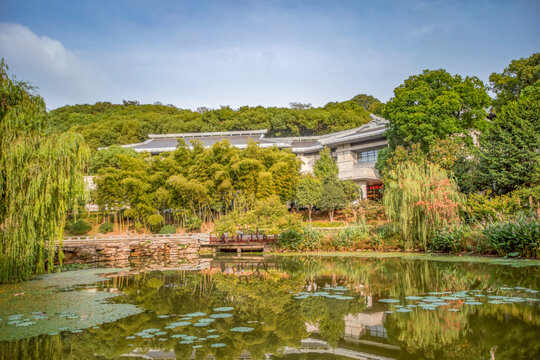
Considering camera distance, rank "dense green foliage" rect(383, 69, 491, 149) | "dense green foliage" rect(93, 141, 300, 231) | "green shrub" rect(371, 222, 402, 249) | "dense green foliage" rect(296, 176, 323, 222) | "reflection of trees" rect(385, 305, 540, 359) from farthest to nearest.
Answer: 1. "dense green foliage" rect(296, 176, 323, 222)
2. "dense green foliage" rect(93, 141, 300, 231)
3. "dense green foliage" rect(383, 69, 491, 149)
4. "green shrub" rect(371, 222, 402, 249)
5. "reflection of trees" rect(385, 305, 540, 359)

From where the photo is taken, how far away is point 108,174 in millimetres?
27938

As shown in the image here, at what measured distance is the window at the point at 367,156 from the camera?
35375 mm

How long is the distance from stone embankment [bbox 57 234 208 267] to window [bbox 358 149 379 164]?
1789cm

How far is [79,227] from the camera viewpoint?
3092cm

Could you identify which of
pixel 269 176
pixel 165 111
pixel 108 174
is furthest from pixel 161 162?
pixel 165 111

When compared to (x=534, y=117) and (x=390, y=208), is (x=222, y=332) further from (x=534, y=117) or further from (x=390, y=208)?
(x=534, y=117)

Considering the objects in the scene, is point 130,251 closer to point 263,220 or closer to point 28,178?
point 263,220

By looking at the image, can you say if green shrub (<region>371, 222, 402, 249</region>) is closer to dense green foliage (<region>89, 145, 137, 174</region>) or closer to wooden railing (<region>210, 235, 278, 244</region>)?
wooden railing (<region>210, 235, 278, 244</region>)

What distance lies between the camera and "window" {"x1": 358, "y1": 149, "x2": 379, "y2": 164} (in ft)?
116

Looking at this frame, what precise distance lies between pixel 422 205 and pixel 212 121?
43.6 metres

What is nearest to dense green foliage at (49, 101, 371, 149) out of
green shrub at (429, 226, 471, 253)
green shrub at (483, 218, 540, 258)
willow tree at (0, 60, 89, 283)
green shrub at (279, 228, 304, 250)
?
green shrub at (279, 228, 304, 250)

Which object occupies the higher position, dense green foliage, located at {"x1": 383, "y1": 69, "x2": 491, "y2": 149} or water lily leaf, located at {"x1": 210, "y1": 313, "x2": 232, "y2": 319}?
dense green foliage, located at {"x1": 383, "y1": 69, "x2": 491, "y2": 149}

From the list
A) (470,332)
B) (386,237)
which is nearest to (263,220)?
(386,237)

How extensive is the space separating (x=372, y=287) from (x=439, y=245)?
739 cm
